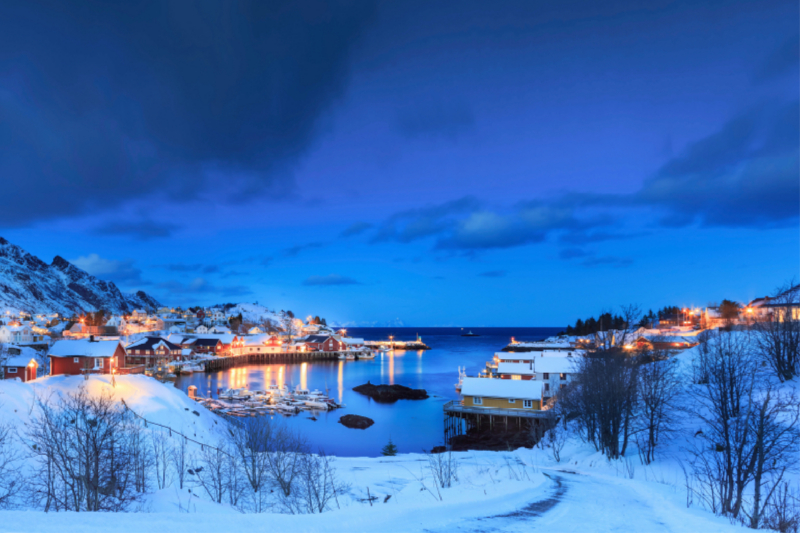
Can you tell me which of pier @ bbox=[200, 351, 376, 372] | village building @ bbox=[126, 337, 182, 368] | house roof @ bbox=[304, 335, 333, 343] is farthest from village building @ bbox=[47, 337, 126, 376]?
house roof @ bbox=[304, 335, 333, 343]

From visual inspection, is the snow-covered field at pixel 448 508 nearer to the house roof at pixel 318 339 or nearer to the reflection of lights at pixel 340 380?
the reflection of lights at pixel 340 380

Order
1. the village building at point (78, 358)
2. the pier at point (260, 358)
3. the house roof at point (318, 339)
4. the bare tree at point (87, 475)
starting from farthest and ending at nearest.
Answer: the house roof at point (318, 339) → the pier at point (260, 358) → the village building at point (78, 358) → the bare tree at point (87, 475)

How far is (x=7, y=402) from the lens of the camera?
2275cm

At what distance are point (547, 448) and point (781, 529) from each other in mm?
24486

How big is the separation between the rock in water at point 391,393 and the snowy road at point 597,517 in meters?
53.8

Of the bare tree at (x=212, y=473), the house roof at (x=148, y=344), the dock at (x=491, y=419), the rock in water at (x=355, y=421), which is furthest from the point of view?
the house roof at (x=148, y=344)

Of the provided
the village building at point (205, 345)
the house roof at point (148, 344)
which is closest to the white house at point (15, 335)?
the house roof at point (148, 344)

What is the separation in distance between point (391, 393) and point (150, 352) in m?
61.0

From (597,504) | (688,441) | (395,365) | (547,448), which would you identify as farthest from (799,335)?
(395,365)

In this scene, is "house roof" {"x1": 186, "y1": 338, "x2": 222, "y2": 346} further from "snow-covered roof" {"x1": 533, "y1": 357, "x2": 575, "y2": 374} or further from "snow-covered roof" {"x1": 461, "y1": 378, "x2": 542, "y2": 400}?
"snow-covered roof" {"x1": 461, "y1": 378, "x2": 542, "y2": 400}

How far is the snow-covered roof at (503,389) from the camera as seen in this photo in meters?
46.0

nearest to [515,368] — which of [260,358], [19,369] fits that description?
[19,369]

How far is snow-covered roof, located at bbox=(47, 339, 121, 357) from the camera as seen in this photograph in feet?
173

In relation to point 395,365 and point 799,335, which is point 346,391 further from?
point 799,335
